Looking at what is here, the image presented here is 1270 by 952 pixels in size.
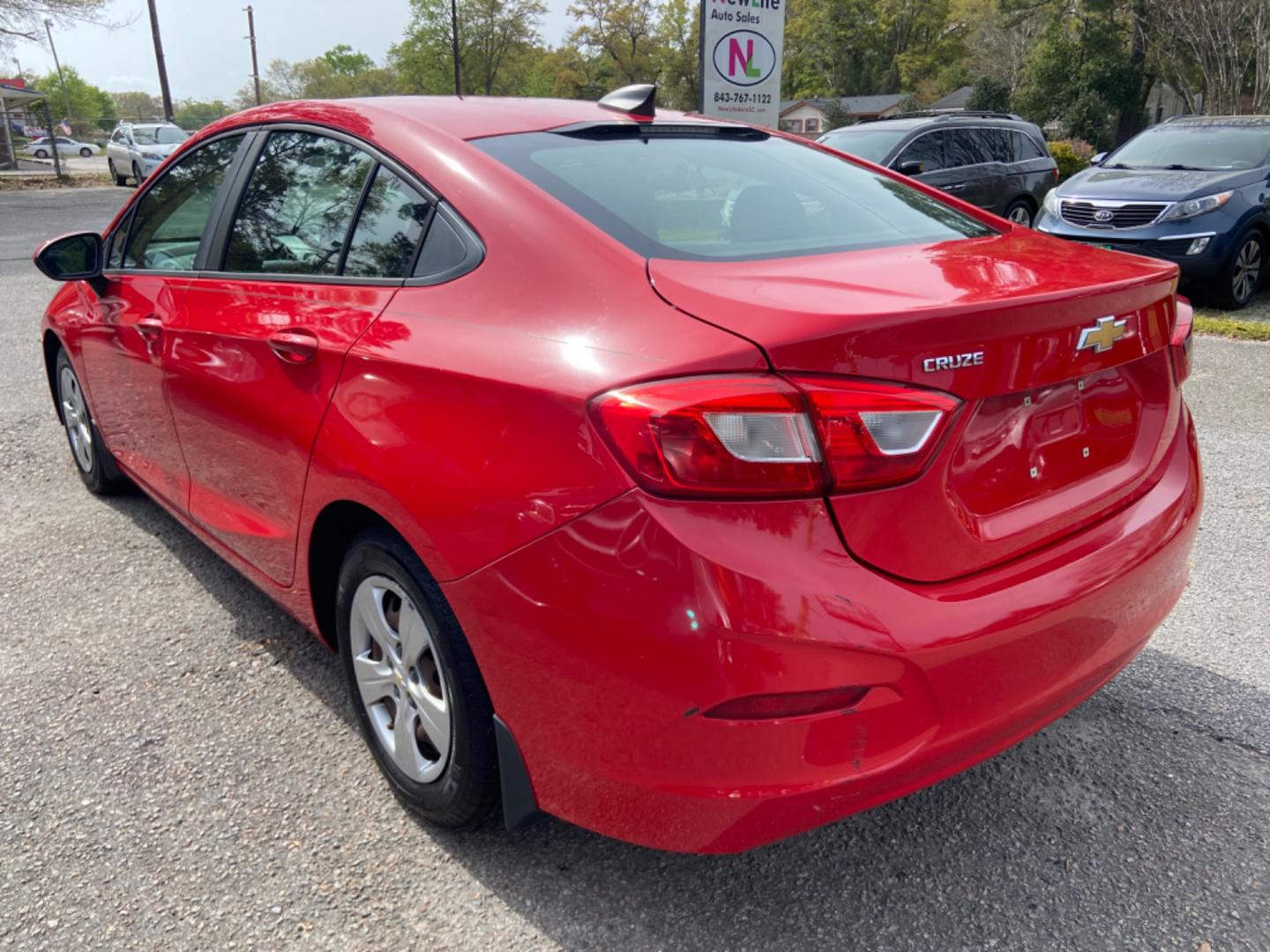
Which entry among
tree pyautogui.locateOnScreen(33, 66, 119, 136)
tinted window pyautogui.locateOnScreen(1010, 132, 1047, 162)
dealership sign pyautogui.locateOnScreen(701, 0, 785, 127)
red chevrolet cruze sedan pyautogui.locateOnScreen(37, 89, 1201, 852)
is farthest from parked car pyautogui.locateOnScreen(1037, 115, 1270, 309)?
tree pyautogui.locateOnScreen(33, 66, 119, 136)

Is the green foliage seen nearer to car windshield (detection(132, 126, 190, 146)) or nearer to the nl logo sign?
car windshield (detection(132, 126, 190, 146))

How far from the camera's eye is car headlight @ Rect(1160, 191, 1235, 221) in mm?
8609

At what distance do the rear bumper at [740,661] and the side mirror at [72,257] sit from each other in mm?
2434

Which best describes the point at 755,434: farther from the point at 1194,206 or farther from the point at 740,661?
the point at 1194,206

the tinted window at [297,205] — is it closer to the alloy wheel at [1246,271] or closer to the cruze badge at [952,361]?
the cruze badge at [952,361]

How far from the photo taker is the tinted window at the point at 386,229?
2.25m

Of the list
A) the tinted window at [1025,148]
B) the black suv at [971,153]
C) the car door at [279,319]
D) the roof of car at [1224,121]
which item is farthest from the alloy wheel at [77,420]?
the tinted window at [1025,148]

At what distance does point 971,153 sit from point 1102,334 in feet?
A: 36.4

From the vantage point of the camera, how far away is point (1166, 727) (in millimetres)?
2686

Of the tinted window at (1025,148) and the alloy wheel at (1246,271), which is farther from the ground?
the tinted window at (1025,148)

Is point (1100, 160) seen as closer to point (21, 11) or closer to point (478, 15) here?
point (21, 11)

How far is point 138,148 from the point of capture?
26.0m

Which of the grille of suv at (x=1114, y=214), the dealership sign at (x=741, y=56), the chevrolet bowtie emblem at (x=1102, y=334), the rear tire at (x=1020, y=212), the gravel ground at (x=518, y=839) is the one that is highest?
the dealership sign at (x=741, y=56)

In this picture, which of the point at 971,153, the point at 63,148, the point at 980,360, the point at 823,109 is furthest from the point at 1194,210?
the point at 823,109
